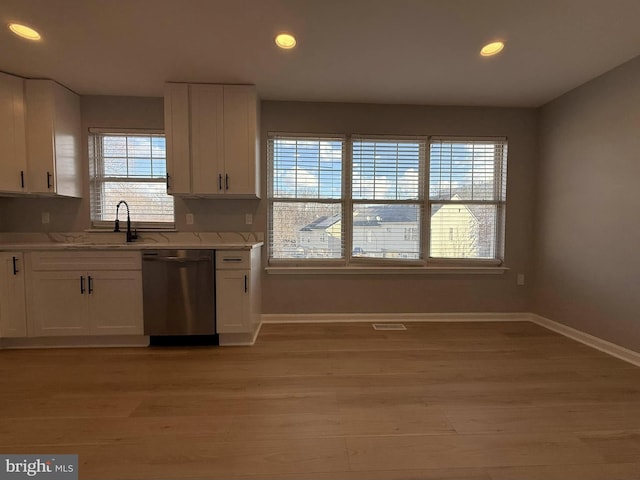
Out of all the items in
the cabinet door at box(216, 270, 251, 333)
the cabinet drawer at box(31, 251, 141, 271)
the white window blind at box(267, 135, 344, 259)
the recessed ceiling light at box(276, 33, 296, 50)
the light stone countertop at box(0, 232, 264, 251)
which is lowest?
the cabinet door at box(216, 270, 251, 333)

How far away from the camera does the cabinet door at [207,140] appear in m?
2.80

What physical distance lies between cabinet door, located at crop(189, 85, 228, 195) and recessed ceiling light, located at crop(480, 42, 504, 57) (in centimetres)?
231

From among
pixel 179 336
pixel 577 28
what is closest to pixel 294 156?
pixel 179 336

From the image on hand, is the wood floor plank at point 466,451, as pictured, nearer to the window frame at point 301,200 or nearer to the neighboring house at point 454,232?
the window frame at point 301,200

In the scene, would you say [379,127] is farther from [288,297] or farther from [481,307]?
[481,307]

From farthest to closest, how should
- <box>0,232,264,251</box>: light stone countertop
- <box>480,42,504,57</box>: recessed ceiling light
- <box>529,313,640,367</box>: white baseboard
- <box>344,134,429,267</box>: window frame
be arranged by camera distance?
<box>344,134,429,267</box>: window frame
<box>0,232,264,251</box>: light stone countertop
<box>529,313,640,367</box>: white baseboard
<box>480,42,504,57</box>: recessed ceiling light

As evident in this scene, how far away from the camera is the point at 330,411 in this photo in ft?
5.69

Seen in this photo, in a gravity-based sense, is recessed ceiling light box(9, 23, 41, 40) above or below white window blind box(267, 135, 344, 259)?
above

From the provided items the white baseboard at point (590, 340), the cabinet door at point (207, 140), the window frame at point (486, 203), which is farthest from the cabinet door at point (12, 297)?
the white baseboard at point (590, 340)

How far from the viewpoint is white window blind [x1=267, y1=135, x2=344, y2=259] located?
3273 millimetres

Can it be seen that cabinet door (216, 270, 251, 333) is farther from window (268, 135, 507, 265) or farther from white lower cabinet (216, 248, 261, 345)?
window (268, 135, 507, 265)

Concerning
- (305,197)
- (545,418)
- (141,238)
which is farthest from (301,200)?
(545,418)

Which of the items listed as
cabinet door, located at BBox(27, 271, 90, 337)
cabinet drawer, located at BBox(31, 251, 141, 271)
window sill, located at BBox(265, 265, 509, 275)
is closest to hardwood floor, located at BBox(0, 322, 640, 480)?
cabinet door, located at BBox(27, 271, 90, 337)

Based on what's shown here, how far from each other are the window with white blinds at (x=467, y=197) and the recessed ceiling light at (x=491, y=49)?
1059 millimetres
